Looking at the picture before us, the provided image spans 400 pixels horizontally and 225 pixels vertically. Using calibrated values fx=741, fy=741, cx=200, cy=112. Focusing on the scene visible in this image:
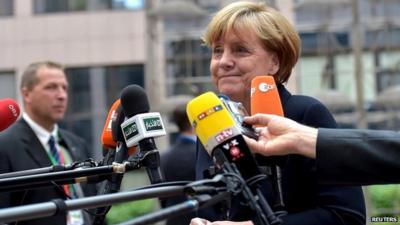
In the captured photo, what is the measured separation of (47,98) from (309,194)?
2657 millimetres

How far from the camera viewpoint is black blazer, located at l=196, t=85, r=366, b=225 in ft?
7.14

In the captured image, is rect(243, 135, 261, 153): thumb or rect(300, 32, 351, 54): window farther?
rect(300, 32, 351, 54): window

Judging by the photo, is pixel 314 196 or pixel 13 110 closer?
pixel 314 196

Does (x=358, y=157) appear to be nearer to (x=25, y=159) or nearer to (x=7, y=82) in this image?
(x=25, y=159)

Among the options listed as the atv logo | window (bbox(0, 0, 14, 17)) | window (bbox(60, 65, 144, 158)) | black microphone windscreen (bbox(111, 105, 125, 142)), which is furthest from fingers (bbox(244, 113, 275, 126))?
window (bbox(0, 0, 14, 17))

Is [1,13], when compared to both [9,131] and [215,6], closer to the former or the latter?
[215,6]

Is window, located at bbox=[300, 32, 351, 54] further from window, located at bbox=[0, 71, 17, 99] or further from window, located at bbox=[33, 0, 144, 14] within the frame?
window, located at bbox=[0, 71, 17, 99]

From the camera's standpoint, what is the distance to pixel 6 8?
2020 cm

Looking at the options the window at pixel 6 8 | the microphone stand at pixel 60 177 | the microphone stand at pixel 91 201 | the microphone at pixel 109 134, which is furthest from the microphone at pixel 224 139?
the window at pixel 6 8

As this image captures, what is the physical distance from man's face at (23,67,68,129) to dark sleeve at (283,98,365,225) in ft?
8.12

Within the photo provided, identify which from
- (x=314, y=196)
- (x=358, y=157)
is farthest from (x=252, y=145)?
(x=314, y=196)

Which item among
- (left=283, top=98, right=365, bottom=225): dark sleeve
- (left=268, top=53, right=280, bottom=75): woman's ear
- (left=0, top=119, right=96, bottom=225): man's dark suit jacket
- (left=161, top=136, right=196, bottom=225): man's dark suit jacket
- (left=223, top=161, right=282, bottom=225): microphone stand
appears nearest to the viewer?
(left=223, top=161, right=282, bottom=225): microphone stand

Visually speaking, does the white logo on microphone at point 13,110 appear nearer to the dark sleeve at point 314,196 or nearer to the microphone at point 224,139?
the microphone at point 224,139

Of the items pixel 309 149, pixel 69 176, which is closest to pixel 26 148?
pixel 69 176
